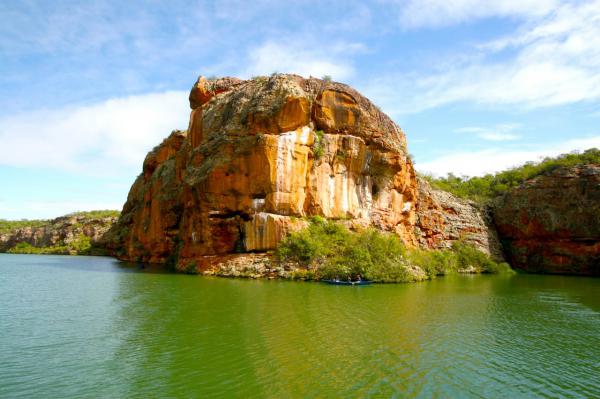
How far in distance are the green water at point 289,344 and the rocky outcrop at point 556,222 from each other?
22331 mm

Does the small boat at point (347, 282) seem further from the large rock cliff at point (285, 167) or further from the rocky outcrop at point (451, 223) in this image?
the rocky outcrop at point (451, 223)

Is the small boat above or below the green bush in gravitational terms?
below

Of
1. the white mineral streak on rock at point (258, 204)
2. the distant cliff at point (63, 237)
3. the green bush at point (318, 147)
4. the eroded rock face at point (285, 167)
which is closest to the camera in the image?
the eroded rock face at point (285, 167)

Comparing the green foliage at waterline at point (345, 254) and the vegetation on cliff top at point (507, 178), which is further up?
the vegetation on cliff top at point (507, 178)

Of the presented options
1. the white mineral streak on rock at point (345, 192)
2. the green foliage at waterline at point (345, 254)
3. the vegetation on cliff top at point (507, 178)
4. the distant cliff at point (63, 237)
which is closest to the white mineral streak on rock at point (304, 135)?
the white mineral streak on rock at point (345, 192)

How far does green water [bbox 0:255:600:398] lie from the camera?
10.2 m

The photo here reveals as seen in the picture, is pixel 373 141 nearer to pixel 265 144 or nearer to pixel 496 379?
pixel 265 144

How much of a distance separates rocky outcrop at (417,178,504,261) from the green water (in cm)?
2096

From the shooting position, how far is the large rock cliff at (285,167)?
32.4m

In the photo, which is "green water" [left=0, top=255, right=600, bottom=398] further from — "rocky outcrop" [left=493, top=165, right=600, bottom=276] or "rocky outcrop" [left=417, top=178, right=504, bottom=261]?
"rocky outcrop" [left=493, top=165, right=600, bottom=276]

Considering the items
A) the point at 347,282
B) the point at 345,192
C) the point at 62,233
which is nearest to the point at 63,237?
the point at 62,233

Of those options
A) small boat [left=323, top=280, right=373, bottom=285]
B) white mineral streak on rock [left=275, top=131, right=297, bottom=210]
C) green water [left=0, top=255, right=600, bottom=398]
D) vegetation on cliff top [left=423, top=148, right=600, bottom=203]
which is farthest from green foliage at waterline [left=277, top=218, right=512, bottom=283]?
vegetation on cliff top [left=423, top=148, right=600, bottom=203]

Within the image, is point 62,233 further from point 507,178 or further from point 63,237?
point 507,178

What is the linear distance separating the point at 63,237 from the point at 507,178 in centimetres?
7982
